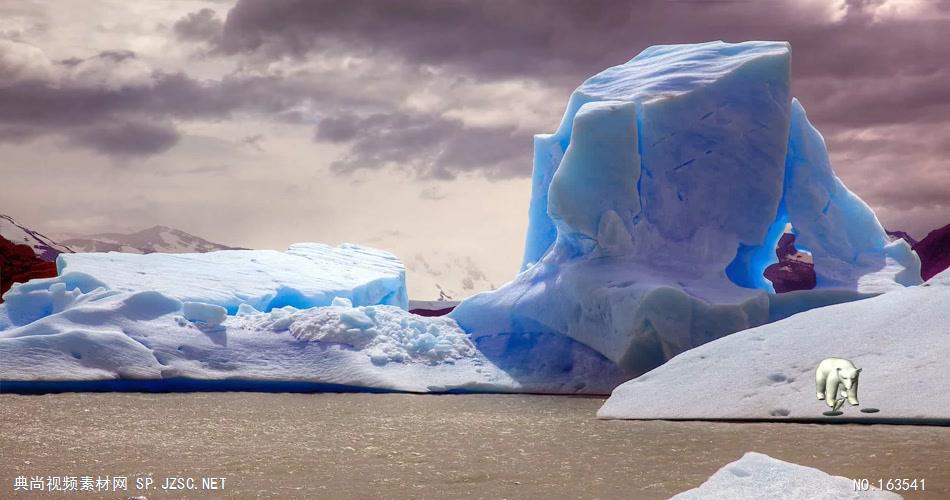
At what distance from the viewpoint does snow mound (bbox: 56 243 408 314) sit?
38.8 feet

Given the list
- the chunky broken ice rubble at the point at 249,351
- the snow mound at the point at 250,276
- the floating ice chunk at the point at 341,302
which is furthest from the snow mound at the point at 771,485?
the floating ice chunk at the point at 341,302

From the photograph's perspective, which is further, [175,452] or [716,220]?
[716,220]

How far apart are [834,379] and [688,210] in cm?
512

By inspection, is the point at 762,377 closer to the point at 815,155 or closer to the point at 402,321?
the point at 402,321

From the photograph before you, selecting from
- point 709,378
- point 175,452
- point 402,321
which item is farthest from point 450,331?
point 175,452

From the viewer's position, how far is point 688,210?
11.4 metres

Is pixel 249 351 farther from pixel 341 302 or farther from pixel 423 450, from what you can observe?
pixel 423 450

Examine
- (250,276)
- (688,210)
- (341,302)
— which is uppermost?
(688,210)

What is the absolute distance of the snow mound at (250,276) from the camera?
38.8 ft

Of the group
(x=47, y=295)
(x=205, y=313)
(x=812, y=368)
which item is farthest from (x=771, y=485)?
(x=47, y=295)

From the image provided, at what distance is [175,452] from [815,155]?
947 cm

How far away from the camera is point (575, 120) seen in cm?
1123

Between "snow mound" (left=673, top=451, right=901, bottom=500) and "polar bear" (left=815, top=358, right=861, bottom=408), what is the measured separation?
2.05m

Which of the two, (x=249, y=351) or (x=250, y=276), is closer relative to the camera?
(x=249, y=351)
